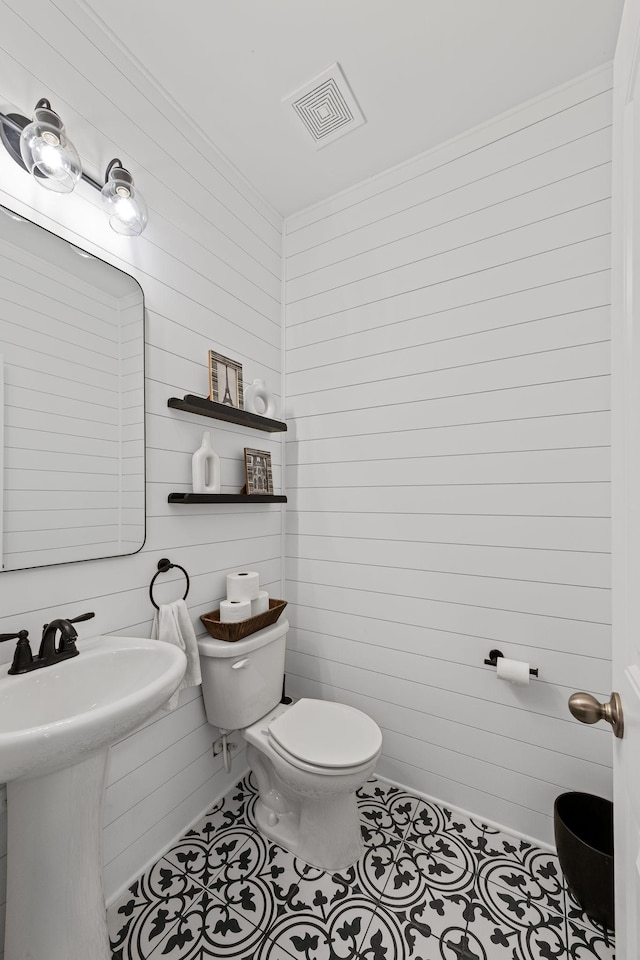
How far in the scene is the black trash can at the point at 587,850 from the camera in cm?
122

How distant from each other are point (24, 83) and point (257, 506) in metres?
1.54

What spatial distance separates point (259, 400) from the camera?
75.0 inches

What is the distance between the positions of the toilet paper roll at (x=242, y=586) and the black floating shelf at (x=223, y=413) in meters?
0.64

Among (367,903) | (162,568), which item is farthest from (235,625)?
(367,903)

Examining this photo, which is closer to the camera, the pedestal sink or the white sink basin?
the white sink basin

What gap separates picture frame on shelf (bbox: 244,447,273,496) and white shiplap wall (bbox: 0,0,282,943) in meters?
0.05

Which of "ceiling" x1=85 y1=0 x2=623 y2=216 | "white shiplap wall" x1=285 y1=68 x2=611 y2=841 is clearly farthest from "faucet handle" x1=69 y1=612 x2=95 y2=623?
"ceiling" x1=85 y1=0 x2=623 y2=216

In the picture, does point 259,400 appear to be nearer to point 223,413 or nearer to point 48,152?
point 223,413

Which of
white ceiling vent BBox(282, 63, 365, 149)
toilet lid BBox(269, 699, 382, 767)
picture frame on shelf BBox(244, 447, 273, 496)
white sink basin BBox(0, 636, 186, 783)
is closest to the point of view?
white sink basin BBox(0, 636, 186, 783)

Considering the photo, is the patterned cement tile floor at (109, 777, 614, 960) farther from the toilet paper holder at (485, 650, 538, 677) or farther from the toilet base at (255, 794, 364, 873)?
the toilet paper holder at (485, 650, 538, 677)

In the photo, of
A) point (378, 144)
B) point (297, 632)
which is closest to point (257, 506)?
point (297, 632)

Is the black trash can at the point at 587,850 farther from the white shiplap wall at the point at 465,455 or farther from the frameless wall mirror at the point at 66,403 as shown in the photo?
the frameless wall mirror at the point at 66,403

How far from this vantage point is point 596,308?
1438mm

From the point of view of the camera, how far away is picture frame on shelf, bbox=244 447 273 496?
186 centimetres
